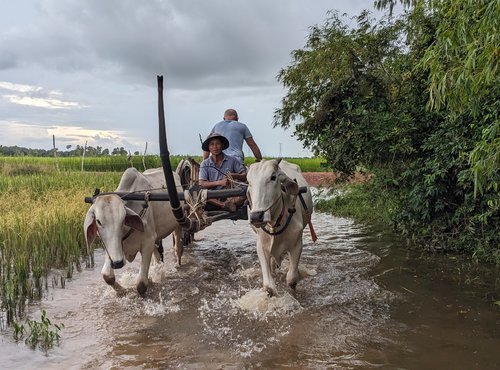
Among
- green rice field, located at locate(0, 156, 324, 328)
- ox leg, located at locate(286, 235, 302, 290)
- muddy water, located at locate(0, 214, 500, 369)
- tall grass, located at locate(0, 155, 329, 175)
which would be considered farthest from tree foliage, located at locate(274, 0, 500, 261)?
tall grass, located at locate(0, 155, 329, 175)

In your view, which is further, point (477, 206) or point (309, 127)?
point (309, 127)

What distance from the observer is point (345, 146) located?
7.83 metres

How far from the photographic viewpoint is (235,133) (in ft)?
23.5

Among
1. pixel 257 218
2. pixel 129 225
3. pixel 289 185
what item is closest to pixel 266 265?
pixel 289 185

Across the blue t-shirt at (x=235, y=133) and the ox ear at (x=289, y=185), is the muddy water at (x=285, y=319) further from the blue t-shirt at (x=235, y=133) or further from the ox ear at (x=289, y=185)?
the blue t-shirt at (x=235, y=133)

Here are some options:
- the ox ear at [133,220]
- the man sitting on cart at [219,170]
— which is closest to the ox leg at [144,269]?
the ox ear at [133,220]

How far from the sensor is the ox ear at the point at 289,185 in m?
4.75

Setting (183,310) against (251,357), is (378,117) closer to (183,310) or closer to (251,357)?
(183,310)

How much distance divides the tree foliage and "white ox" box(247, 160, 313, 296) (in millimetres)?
2119

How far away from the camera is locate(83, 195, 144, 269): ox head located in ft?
14.9

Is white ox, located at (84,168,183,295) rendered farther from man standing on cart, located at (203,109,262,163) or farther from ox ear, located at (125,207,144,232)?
man standing on cart, located at (203,109,262,163)

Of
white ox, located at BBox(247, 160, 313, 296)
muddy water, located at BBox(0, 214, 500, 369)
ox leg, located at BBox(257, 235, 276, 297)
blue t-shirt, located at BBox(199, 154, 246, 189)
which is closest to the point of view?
muddy water, located at BBox(0, 214, 500, 369)

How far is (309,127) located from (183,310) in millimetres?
4604

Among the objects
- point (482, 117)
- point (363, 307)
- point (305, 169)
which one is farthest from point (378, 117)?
point (305, 169)
